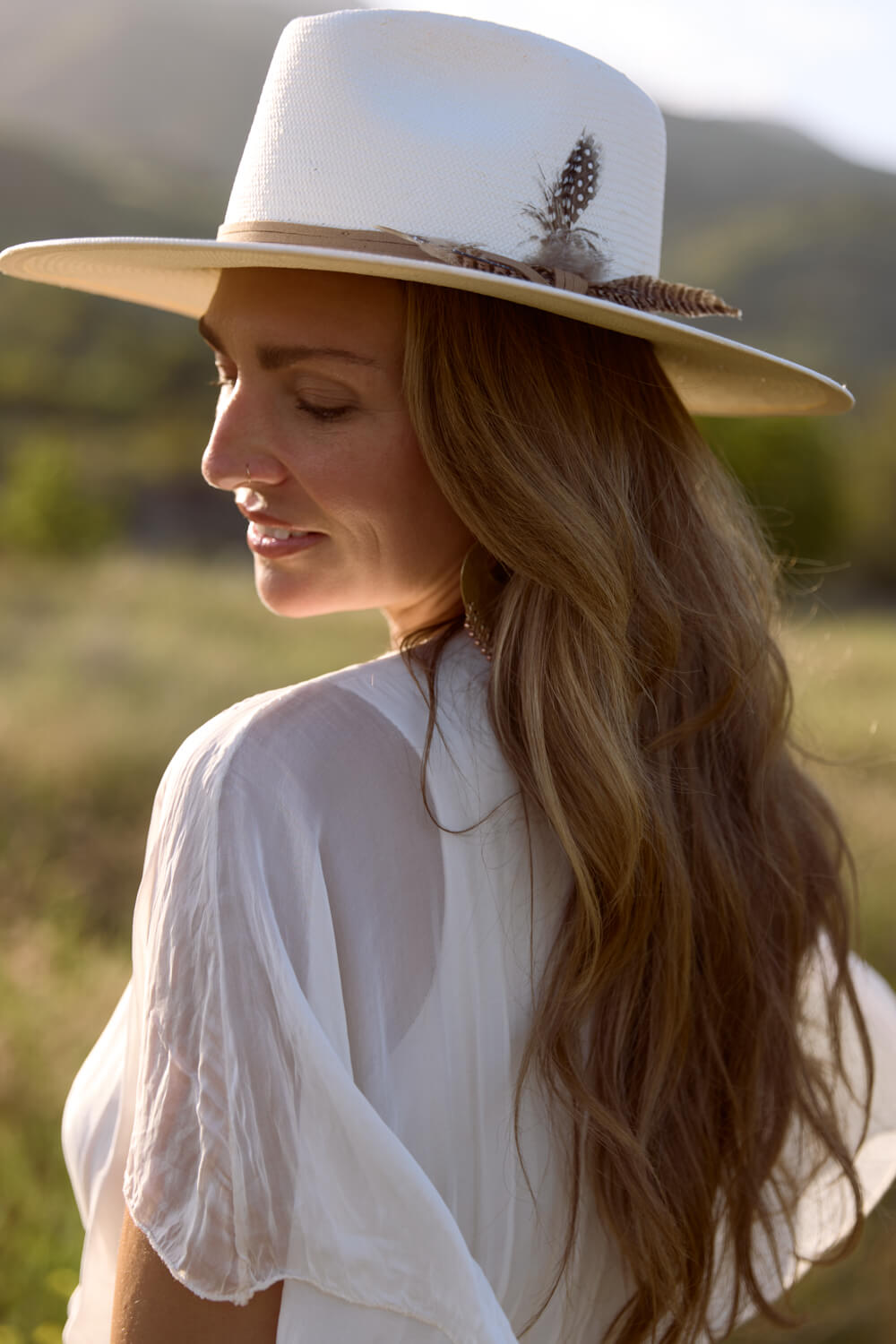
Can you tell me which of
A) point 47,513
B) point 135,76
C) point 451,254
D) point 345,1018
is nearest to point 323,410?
point 451,254

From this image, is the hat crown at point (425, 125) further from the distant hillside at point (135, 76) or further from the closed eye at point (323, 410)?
the distant hillside at point (135, 76)

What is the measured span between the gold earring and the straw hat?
30 cm

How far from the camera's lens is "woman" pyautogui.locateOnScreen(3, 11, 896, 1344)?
1053 mm

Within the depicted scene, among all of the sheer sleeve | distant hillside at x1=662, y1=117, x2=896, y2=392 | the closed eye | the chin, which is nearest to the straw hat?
the closed eye

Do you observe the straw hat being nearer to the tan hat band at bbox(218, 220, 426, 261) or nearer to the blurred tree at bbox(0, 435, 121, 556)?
the tan hat band at bbox(218, 220, 426, 261)

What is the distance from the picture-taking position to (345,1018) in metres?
1.12

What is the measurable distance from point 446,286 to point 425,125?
189 millimetres

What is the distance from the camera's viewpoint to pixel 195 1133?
1.04 metres

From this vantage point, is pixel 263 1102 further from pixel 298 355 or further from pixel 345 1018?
pixel 298 355

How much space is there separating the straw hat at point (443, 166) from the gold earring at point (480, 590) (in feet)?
1.00

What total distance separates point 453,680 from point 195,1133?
532 millimetres

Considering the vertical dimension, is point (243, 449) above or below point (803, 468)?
below

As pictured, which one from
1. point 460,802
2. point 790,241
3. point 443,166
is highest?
point 790,241

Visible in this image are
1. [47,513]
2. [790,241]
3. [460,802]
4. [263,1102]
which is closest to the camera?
[263,1102]
